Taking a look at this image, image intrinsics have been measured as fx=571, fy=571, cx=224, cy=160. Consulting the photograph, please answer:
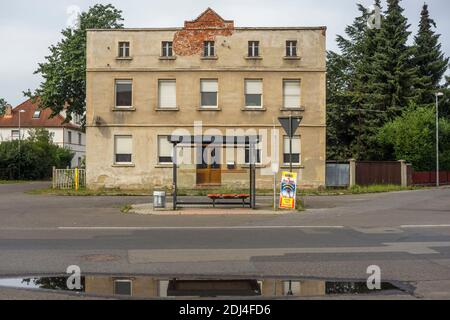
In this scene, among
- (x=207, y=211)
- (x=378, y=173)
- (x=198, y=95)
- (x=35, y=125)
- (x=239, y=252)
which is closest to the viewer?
(x=239, y=252)

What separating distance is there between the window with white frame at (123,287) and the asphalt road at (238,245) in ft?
2.46

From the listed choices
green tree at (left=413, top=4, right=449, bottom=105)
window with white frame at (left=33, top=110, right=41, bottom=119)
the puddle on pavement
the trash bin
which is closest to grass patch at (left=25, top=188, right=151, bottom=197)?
the trash bin

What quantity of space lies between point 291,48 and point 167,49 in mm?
7764

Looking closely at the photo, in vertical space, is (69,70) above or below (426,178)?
above

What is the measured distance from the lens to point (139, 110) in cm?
3556

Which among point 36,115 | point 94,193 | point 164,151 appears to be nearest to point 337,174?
point 164,151

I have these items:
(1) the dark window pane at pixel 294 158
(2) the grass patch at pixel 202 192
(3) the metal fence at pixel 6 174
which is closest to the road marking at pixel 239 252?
(2) the grass patch at pixel 202 192

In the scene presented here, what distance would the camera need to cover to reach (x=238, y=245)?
1213cm

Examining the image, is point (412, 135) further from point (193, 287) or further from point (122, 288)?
point (122, 288)

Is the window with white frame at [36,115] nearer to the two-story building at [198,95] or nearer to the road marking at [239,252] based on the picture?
the two-story building at [198,95]

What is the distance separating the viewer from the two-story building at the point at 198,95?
116 ft

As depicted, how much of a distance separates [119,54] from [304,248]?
2686 centimetres

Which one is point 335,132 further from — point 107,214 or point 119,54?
point 107,214

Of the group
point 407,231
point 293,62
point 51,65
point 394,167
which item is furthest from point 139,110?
point 407,231
